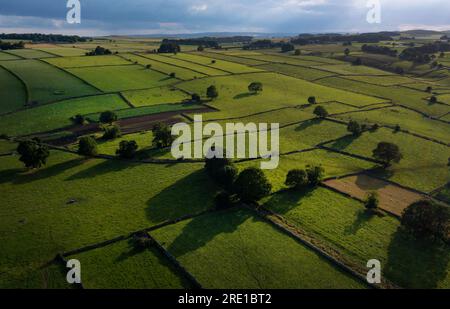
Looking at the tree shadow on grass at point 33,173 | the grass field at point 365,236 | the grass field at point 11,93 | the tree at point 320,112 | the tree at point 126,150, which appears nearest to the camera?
the grass field at point 365,236

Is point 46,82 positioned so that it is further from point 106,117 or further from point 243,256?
point 243,256

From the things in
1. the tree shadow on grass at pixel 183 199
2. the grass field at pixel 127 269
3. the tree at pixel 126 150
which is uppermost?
the tree at pixel 126 150

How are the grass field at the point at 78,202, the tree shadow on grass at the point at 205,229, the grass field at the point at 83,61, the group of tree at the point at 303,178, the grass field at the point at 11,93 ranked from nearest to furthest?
the grass field at the point at 78,202
the tree shadow on grass at the point at 205,229
the group of tree at the point at 303,178
the grass field at the point at 11,93
the grass field at the point at 83,61

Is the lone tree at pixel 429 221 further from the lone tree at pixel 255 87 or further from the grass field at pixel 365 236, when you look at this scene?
the lone tree at pixel 255 87

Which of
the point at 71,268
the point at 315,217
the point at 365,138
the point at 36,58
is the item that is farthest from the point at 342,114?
the point at 36,58

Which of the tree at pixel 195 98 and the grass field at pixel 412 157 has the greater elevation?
the tree at pixel 195 98

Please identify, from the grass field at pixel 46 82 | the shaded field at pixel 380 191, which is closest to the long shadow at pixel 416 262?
the shaded field at pixel 380 191

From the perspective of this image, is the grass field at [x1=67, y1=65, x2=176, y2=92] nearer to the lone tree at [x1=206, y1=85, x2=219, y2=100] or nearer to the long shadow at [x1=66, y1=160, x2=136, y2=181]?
the lone tree at [x1=206, y1=85, x2=219, y2=100]
